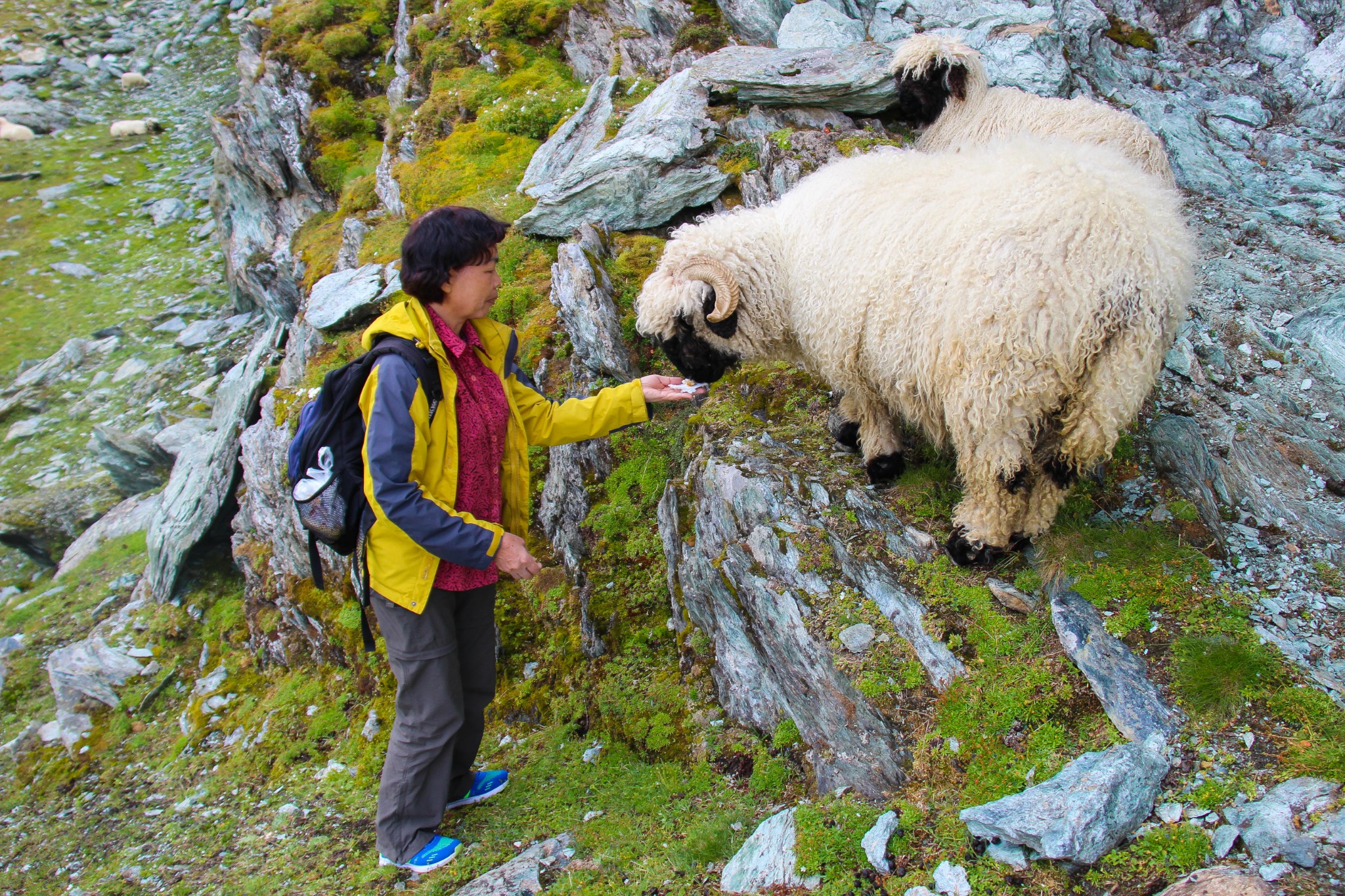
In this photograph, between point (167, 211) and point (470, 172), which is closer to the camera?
point (470, 172)

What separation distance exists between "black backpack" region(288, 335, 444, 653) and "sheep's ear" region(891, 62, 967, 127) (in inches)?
286

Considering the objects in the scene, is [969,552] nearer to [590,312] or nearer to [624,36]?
[590,312]

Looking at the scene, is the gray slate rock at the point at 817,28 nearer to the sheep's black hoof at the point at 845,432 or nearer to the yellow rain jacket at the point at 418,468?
the sheep's black hoof at the point at 845,432

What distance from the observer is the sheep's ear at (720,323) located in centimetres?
585

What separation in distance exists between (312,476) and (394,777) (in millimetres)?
1982

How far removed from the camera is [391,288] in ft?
34.0

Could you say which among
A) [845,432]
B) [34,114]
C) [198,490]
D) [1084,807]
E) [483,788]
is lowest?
[198,490]

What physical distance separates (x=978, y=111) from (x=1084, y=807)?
24.6ft

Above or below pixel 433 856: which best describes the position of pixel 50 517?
below

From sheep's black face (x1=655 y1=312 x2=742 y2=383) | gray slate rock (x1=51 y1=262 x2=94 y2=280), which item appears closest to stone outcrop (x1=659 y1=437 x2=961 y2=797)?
sheep's black face (x1=655 y1=312 x2=742 y2=383)

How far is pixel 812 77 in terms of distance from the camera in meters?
9.84

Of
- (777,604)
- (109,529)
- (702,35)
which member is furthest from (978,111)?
(109,529)

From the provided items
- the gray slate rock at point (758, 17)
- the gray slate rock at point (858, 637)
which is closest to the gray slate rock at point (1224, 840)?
the gray slate rock at point (858, 637)

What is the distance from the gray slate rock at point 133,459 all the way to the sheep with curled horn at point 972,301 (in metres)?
14.0
